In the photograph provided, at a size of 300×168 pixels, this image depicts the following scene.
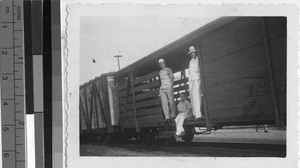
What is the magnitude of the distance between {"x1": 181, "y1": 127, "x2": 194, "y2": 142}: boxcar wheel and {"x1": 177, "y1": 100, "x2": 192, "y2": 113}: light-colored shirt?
55mm

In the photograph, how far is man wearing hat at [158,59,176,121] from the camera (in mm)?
1419

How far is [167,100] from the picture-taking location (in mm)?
1431

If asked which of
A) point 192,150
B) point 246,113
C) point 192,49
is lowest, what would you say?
point 192,150

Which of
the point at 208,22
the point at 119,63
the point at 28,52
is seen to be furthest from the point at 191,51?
the point at 28,52

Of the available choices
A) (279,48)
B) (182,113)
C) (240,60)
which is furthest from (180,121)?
(279,48)

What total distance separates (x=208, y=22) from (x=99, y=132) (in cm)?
48

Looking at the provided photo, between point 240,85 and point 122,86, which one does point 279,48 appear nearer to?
point 240,85

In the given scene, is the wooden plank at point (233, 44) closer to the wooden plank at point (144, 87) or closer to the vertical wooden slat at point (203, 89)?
the vertical wooden slat at point (203, 89)

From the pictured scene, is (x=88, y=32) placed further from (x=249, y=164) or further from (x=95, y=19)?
(x=249, y=164)

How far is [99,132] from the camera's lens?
1.45 metres

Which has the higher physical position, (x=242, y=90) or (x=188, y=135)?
(x=242, y=90)

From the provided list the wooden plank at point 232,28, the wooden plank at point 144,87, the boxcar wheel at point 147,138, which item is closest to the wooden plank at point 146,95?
the wooden plank at point 144,87

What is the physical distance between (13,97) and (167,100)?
46 cm

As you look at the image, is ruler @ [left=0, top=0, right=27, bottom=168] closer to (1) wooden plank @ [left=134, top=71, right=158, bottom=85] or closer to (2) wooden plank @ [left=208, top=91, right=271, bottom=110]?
(1) wooden plank @ [left=134, top=71, right=158, bottom=85]
